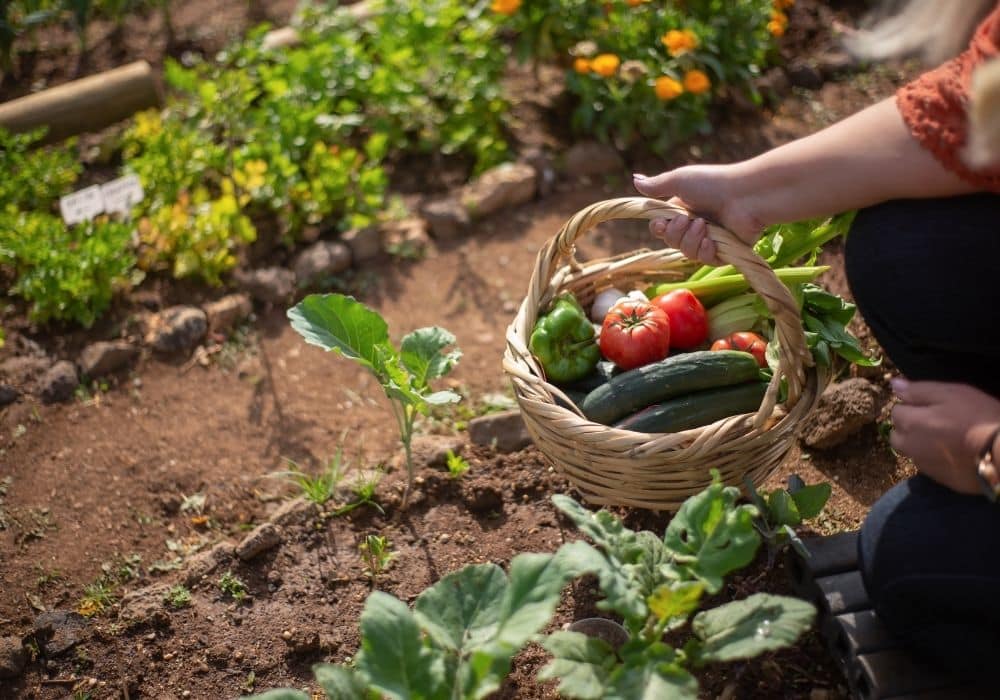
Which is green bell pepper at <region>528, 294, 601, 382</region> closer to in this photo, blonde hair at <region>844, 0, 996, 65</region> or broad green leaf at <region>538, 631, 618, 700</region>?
broad green leaf at <region>538, 631, 618, 700</region>

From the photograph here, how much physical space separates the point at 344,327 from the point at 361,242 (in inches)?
58.0

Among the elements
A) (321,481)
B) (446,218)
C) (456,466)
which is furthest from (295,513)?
(446,218)

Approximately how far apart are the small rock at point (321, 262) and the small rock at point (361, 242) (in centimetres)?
3

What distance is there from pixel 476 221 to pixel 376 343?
1.70 metres

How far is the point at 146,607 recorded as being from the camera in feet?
8.42

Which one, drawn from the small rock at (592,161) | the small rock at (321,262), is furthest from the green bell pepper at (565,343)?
the small rock at (592,161)

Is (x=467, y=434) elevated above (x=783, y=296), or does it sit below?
below

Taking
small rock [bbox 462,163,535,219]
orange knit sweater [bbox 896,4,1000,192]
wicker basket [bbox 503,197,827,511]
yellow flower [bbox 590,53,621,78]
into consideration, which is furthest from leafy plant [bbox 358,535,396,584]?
yellow flower [bbox 590,53,621,78]

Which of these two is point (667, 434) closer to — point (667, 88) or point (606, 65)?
point (667, 88)

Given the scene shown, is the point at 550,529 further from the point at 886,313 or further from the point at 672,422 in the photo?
the point at 886,313

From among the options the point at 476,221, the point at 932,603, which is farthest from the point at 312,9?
the point at 932,603

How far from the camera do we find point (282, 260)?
12.8ft

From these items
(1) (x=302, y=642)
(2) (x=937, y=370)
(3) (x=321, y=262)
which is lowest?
(1) (x=302, y=642)

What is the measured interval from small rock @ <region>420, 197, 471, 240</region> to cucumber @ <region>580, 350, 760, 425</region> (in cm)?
183
